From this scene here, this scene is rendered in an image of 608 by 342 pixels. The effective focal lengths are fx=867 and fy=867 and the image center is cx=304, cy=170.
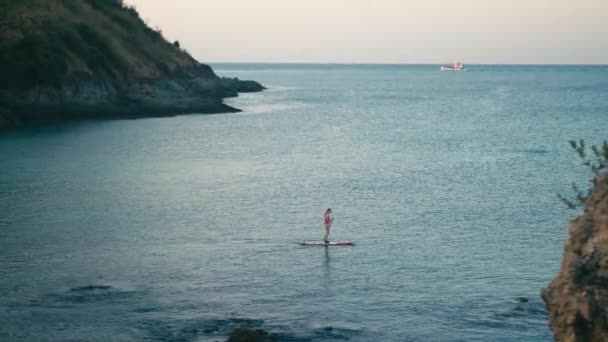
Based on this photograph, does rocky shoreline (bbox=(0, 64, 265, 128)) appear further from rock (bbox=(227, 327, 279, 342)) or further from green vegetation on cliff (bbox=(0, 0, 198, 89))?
rock (bbox=(227, 327, 279, 342))

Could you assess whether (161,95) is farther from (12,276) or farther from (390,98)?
(12,276)

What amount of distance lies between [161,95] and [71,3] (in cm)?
1651

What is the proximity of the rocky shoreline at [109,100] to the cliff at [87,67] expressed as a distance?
97 millimetres

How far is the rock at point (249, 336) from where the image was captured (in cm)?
2256

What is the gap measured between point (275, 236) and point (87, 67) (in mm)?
61754

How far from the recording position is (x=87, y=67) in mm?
93000

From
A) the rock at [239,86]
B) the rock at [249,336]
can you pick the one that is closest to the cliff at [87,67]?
the rock at [239,86]

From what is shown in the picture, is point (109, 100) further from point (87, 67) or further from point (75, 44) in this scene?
point (75, 44)

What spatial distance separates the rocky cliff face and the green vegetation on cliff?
77.4 metres

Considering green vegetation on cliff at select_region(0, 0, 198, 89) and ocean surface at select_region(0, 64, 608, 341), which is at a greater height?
green vegetation on cliff at select_region(0, 0, 198, 89)

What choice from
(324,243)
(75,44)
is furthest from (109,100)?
(324,243)

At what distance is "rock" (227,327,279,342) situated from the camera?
2256 centimetres

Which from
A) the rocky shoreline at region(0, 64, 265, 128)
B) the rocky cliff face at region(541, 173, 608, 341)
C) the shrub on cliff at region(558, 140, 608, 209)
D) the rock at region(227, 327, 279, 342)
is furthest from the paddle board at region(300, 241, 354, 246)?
the rocky shoreline at region(0, 64, 265, 128)

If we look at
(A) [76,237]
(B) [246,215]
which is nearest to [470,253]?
(B) [246,215]
